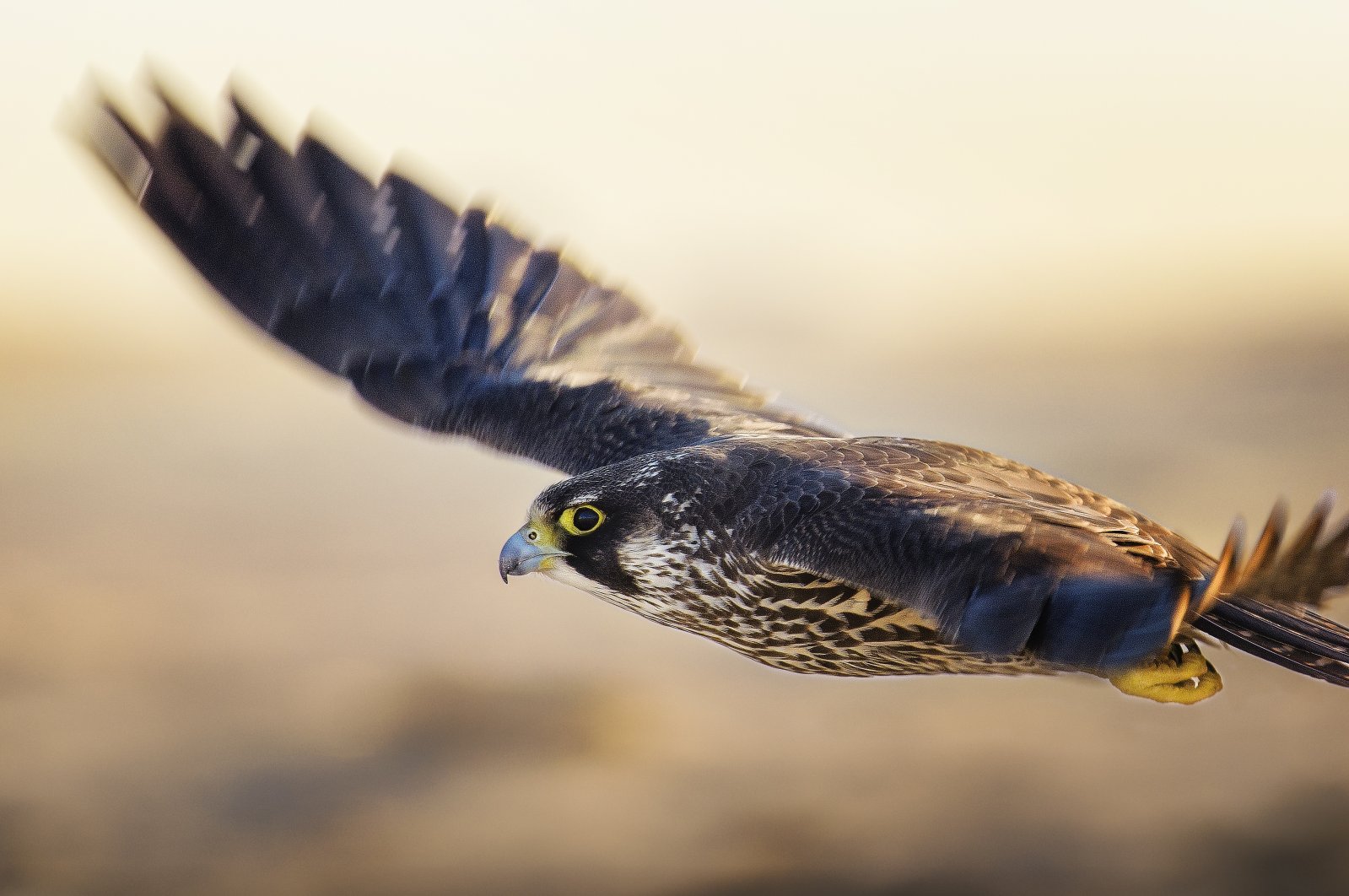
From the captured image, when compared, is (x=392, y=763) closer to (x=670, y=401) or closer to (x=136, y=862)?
(x=136, y=862)

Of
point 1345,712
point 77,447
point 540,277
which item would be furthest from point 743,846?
point 77,447

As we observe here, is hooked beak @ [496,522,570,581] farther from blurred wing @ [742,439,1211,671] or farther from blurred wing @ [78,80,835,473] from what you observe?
blurred wing @ [78,80,835,473]

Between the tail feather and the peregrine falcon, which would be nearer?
the tail feather

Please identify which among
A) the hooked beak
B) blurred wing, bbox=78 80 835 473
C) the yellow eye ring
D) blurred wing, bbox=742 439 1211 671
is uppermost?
blurred wing, bbox=78 80 835 473

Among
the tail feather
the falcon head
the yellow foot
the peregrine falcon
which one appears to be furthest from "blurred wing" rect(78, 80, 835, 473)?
the tail feather

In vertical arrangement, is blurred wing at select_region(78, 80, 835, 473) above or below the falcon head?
above

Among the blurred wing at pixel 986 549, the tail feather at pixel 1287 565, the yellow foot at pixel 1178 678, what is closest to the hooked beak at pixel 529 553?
the blurred wing at pixel 986 549

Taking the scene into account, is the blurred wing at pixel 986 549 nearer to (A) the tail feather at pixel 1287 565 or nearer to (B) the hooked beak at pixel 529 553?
(A) the tail feather at pixel 1287 565
